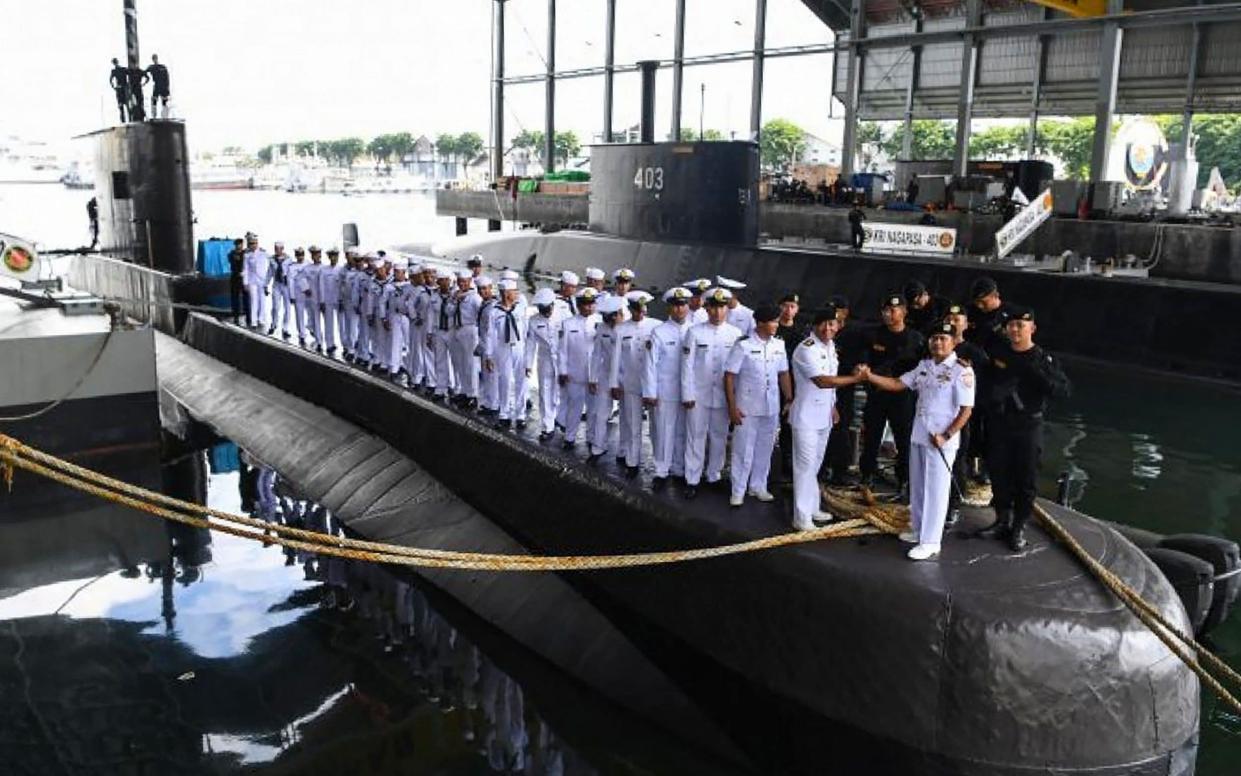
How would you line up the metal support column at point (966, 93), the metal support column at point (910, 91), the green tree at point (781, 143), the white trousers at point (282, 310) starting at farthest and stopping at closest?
the green tree at point (781, 143) < the metal support column at point (910, 91) < the metal support column at point (966, 93) < the white trousers at point (282, 310)

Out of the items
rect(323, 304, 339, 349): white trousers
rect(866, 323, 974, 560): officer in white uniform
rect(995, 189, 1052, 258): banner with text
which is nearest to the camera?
rect(866, 323, 974, 560): officer in white uniform

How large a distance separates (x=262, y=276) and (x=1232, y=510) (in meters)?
13.0

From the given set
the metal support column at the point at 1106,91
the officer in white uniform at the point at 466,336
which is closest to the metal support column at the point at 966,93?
the metal support column at the point at 1106,91

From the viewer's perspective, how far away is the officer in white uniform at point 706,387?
6.85 metres

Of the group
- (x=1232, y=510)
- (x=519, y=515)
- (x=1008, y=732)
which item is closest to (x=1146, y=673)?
(x=1008, y=732)

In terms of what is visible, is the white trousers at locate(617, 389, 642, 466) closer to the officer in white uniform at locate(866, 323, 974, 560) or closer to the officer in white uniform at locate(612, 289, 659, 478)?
the officer in white uniform at locate(612, 289, 659, 478)

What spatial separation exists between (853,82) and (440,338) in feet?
92.9

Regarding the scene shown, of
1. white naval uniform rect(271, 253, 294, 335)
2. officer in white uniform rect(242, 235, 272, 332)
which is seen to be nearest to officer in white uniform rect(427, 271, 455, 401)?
white naval uniform rect(271, 253, 294, 335)

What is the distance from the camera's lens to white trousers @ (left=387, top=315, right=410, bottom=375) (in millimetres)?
11344

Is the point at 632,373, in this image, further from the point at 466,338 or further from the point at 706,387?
the point at 466,338

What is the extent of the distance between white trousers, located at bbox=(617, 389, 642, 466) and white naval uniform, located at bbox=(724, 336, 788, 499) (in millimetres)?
1072

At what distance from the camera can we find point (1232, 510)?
10.7 m

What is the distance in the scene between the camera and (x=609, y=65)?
43938 mm

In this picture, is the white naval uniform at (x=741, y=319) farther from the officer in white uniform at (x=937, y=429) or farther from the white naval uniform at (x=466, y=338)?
the officer in white uniform at (x=937, y=429)
